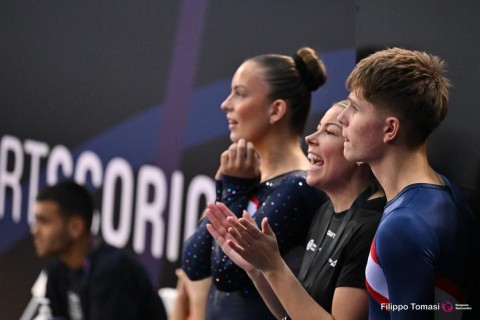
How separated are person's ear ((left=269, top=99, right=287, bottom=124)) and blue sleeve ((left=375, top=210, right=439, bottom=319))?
105 centimetres

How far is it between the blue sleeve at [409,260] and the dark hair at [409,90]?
0.23 m

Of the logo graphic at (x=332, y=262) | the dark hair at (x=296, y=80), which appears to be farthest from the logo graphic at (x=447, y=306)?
the dark hair at (x=296, y=80)

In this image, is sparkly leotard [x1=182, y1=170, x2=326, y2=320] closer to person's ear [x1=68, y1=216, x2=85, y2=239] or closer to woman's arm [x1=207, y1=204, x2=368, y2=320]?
woman's arm [x1=207, y1=204, x2=368, y2=320]

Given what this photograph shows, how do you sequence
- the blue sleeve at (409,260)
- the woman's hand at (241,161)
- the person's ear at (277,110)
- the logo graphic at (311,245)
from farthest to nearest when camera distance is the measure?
the person's ear at (277,110), the woman's hand at (241,161), the logo graphic at (311,245), the blue sleeve at (409,260)

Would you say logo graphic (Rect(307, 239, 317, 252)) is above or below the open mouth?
below

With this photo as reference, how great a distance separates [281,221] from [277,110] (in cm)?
44

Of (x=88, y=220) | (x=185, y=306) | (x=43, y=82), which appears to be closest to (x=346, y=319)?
(x=185, y=306)

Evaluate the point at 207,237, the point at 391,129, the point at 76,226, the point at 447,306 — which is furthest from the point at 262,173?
the point at 76,226

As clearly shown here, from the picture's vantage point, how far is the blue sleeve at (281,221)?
3098 mm

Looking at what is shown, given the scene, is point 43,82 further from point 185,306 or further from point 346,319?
point 346,319

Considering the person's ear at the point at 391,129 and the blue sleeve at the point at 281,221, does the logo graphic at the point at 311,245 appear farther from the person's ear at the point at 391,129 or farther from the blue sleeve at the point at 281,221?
the person's ear at the point at 391,129

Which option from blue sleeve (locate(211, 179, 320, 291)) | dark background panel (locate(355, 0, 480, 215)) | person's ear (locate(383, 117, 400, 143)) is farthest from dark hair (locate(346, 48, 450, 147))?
blue sleeve (locate(211, 179, 320, 291))

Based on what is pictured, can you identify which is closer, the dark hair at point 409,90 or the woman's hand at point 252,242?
the dark hair at point 409,90

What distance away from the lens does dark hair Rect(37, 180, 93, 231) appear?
4.53m
